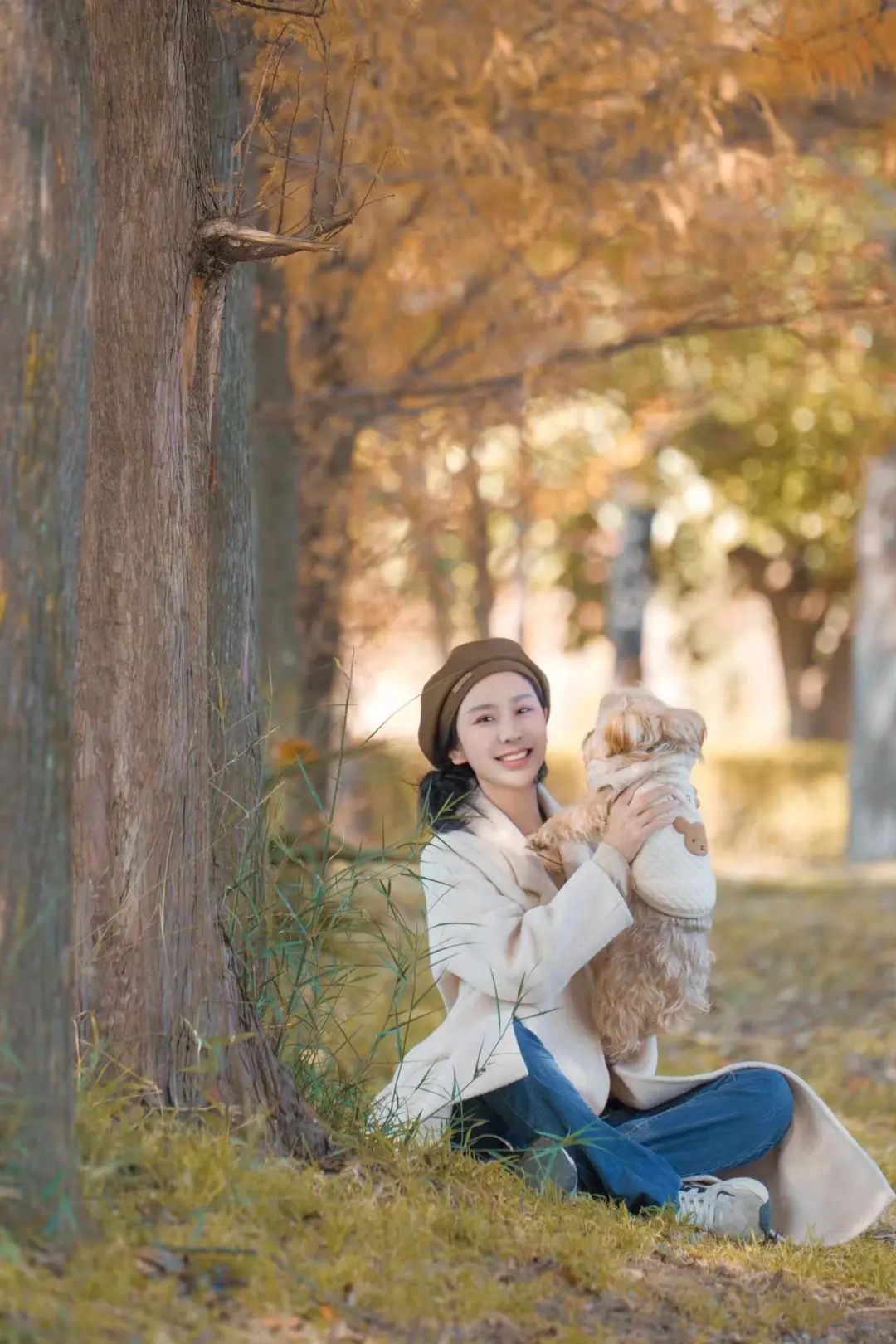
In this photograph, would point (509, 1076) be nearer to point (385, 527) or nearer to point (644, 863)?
point (644, 863)

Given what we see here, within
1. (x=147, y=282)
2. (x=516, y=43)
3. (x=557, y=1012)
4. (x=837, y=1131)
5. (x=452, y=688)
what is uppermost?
(x=516, y=43)

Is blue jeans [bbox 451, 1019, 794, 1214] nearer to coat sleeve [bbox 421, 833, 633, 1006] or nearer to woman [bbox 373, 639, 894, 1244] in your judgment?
woman [bbox 373, 639, 894, 1244]

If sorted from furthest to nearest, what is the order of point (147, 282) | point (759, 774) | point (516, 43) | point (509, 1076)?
point (759, 774)
point (516, 43)
point (509, 1076)
point (147, 282)

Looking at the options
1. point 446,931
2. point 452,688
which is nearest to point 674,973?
point 446,931

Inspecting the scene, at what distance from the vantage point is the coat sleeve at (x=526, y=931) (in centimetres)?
401

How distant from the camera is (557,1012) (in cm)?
423

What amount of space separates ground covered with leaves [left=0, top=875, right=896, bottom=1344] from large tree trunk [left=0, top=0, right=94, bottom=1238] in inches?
7.2

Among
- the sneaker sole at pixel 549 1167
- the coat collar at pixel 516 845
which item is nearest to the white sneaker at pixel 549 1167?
the sneaker sole at pixel 549 1167

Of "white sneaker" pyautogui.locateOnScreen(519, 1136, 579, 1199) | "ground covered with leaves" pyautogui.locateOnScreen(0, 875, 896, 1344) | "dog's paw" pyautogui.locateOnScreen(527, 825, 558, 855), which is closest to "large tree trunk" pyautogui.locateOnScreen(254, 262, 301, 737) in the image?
"dog's paw" pyautogui.locateOnScreen(527, 825, 558, 855)

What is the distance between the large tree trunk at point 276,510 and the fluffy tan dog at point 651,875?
382cm

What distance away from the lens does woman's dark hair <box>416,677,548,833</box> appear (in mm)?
4383

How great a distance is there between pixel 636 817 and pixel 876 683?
38.5 ft

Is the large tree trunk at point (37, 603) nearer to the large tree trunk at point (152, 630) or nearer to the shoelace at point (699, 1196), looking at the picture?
the large tree trunk at point (152, 630)

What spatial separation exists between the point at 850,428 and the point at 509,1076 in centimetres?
1402
